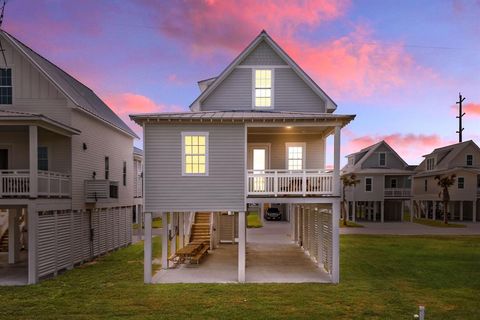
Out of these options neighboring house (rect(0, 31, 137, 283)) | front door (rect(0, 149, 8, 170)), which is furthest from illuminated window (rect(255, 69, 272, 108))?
front door (rect(0, 149, 8, 170))

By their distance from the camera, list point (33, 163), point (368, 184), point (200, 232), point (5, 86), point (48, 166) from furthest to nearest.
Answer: point (368, 184)
point (200, 232)
point (48, 166)
point (5, 86)
point (33, 163)

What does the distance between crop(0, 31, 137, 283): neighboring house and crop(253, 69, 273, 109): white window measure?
31.6 feet

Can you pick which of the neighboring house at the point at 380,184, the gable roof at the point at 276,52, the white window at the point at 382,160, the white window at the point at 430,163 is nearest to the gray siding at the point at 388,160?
the neighboring house at the point at 380,184

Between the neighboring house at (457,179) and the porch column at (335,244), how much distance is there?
3621cm

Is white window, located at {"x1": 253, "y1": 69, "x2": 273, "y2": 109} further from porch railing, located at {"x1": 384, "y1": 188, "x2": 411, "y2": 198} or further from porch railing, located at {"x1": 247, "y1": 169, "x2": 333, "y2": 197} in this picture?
porch railing, located at {"x1": 384, "y1": 188, "x2": 411, "y2": 198}

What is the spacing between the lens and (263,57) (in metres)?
19.0

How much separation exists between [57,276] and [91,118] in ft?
30.4

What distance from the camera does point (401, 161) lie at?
45.9 m

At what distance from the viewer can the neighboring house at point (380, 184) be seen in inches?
1731

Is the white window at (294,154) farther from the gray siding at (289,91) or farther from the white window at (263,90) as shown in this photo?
the white window at (263,90)

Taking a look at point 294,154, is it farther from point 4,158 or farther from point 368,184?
point 368,184

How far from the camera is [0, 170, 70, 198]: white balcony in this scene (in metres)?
15.5

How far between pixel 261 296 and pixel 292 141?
889 centimetres

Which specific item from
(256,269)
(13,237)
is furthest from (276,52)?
(13,237)
